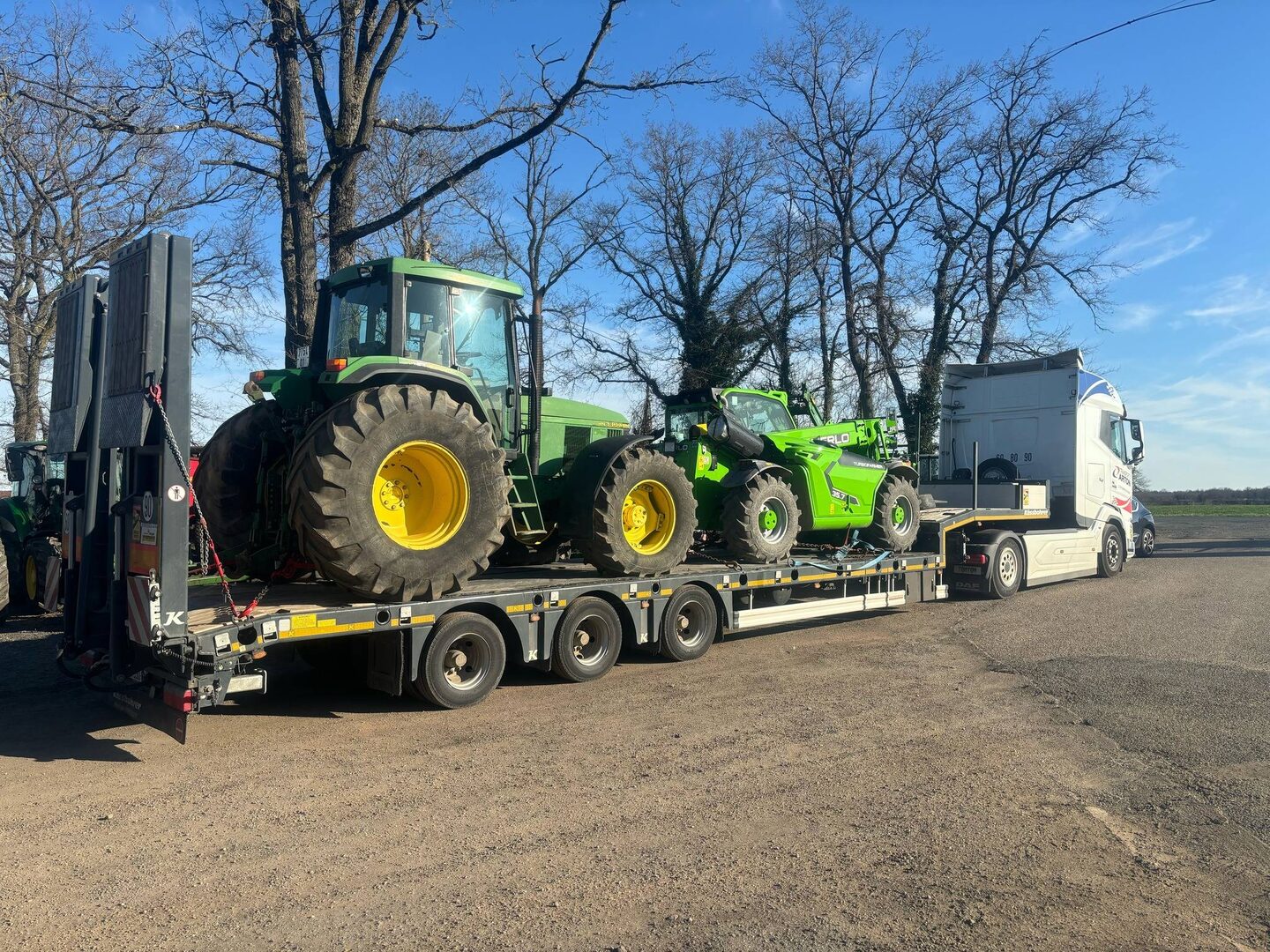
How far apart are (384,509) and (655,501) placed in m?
3.18

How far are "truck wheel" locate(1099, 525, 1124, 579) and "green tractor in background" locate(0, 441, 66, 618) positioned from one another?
678 inches

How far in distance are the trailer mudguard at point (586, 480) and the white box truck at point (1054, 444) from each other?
Result: 9468 millimetres

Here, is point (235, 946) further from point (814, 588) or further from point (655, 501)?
point (814, 588)

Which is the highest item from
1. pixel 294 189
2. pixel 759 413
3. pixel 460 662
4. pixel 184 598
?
pixel 294 189

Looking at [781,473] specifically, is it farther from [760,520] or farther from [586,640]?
[586,640]

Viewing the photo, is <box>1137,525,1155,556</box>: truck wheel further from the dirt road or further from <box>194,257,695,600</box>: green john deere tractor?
<box>194,257,695,600</box>: green john deere tractor

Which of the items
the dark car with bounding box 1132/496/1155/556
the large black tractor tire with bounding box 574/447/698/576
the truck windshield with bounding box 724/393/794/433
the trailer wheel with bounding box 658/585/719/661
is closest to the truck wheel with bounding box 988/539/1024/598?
the truck windshield with bounding box 724/393/794/433

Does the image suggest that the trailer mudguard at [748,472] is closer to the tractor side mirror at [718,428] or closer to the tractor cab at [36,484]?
the tractor side mirror at [718,428]

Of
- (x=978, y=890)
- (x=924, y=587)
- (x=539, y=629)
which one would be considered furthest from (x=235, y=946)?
(x=924, y=587)

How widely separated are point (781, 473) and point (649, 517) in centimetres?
256

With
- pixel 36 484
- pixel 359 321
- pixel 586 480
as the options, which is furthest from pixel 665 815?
pixel 36 484

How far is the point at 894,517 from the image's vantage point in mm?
13047

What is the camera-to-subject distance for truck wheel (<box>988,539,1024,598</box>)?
15.0 meters

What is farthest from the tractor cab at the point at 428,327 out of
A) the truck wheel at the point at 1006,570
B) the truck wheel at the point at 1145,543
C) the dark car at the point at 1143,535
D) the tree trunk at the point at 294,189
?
the truck wheel at the point at 1145,543
